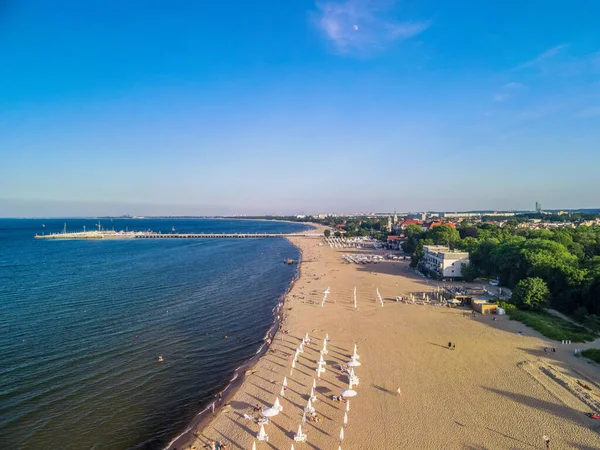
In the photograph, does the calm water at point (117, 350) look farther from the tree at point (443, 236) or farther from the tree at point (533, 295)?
the tree at point (443, 236)

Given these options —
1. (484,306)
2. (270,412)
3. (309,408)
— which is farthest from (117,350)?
(484,306)

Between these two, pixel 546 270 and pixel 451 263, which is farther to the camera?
pixel 451 263

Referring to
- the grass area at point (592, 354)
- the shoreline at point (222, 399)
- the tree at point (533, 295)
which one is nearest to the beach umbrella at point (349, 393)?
the shoreline at point (222, 399)

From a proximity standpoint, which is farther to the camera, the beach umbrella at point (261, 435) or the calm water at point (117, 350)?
the calm water at point (117, 350)

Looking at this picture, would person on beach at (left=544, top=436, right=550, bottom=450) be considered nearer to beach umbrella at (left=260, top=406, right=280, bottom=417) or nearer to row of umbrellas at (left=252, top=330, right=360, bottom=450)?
row of umbrellas at (left=252, top=330, right=360, bottom=450)

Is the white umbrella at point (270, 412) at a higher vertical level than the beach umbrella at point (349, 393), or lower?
lower

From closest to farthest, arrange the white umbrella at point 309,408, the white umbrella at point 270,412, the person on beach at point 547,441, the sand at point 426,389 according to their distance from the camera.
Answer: the person on beach at point 547,441, the sand at point 426,389, the white umbrella at point 270,412, the white umbrella at point 309,408

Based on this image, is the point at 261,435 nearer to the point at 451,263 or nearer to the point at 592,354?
the point at 592,354
